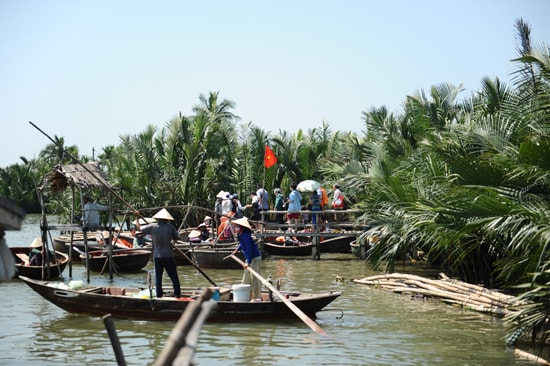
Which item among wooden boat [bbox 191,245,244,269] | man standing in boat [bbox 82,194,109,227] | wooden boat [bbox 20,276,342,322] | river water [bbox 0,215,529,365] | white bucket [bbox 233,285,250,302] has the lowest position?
river water [bbox 0,215,529,365]

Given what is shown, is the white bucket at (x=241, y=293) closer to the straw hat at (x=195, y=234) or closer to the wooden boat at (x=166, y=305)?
the wooden boat at (x=166, y=305)

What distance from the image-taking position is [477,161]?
13297 millimetres

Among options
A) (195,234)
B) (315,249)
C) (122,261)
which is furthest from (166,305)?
(315,249)

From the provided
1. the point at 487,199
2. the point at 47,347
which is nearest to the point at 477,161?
the point at 487,199

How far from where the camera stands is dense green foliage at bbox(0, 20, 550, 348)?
11.5m

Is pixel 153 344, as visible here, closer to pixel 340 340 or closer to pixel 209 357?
pixel 209 357

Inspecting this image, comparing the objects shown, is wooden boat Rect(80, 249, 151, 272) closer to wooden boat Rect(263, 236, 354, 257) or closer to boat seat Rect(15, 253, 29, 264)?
boat seat Rect(15, 253, 29, 264)

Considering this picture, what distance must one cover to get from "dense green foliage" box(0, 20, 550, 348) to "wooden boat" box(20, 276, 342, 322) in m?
2.63

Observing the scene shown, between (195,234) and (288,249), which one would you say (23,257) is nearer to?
(195,234)

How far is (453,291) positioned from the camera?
16.1 metres

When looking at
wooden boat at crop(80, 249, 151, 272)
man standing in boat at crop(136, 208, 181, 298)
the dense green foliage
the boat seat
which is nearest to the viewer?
the dense green foliage

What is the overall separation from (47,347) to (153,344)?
1.68 meters

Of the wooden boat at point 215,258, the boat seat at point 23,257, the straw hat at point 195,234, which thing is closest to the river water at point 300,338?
the boat seat at point 23,257

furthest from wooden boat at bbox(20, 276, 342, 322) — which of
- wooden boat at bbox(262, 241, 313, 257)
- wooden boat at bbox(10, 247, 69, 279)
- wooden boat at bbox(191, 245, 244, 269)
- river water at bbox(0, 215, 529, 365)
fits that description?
wooden boat at bbox(262, 241, 313, 257)
